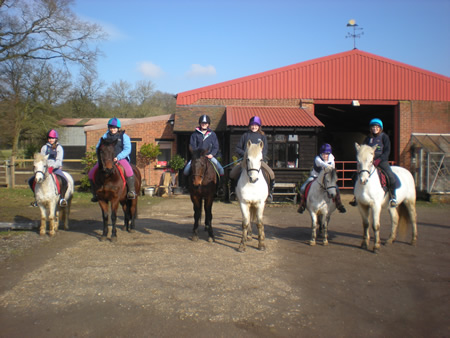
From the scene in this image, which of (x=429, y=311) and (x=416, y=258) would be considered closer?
(x=429, y=311)

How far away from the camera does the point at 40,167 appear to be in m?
7.79

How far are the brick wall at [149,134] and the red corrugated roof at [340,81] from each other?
12.4 feet

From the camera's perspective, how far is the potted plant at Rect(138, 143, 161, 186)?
1922 cm

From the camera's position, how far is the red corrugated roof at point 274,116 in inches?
669

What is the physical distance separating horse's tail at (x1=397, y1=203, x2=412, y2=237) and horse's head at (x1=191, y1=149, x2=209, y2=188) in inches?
Result: 182

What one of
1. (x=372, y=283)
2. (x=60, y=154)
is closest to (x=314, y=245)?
(x=372, y=283)

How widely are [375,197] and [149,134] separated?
49.1 feet

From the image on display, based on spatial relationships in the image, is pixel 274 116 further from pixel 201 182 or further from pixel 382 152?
pixel 201 182

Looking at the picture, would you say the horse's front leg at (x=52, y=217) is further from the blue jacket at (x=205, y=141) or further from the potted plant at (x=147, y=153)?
the potted plant at (x=147, y=153)

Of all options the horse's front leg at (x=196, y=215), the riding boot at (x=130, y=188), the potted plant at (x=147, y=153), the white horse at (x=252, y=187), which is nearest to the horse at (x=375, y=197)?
the white horse at (x=252, y=187)

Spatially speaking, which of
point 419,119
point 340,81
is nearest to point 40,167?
point 340,81

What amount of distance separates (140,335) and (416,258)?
5.50 metres

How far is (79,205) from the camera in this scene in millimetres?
14461

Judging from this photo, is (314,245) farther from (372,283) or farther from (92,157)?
(92,157)
